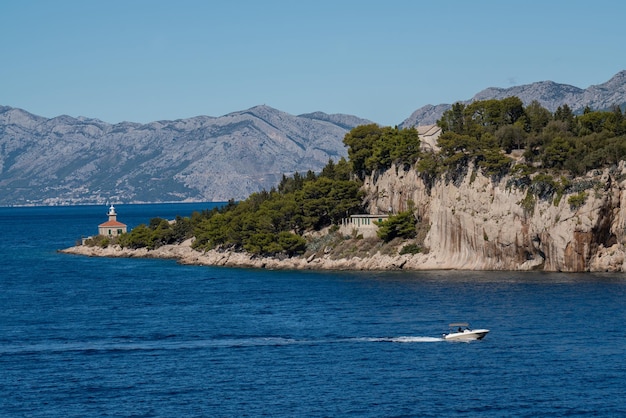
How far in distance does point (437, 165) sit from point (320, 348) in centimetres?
6105

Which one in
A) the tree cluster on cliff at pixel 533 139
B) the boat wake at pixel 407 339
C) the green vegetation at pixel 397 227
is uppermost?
the tree cluster on cliff at pixel 533 139

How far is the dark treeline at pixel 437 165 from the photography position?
402ft

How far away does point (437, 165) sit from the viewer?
133m

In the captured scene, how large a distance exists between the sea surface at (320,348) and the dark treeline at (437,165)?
1369 centimetres

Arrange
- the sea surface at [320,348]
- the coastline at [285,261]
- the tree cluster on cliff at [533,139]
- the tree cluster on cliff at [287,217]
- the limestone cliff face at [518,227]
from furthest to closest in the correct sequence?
1. the tree cluster on cliff at [287,217]
2. the coastline at [285,261]
3. the tree cluster on cliff at [533,139]
4. the limestone cliff face at [518,227]
5. the sea surface at [320,348]

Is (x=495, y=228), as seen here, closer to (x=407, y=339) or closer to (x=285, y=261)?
(x=285, y=261)

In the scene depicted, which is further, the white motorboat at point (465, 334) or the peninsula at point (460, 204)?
the peninsula at point (460, 204)

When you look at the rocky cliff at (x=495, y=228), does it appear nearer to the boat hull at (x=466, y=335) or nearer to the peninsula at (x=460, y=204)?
the peninsula at (x=460, y=204)

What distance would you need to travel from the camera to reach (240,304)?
100812mm

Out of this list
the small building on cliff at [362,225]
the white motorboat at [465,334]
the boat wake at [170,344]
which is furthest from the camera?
the small building on cliff at [362,225]

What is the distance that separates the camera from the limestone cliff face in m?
115

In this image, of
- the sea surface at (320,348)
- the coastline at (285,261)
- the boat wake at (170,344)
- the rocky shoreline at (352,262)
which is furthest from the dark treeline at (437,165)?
the boat wake at (170,344)

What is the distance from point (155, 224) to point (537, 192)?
254ft

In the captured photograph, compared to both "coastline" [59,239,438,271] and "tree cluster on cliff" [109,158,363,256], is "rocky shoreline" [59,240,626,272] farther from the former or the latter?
"tree cluster on cliff" [109,158,363,256]
